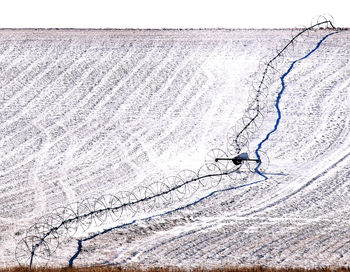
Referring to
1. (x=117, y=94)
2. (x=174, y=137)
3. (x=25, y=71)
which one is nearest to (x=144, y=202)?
(x=174, y=137)

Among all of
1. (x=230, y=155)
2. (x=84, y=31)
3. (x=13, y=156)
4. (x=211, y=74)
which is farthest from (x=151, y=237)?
(x=84, y=31)

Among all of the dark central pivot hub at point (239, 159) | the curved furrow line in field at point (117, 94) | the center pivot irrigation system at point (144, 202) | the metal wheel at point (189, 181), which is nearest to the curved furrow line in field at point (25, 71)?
the curved furrow line in field at point (117, 94)

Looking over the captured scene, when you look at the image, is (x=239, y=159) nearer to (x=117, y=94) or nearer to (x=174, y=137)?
(x=174, y=137)

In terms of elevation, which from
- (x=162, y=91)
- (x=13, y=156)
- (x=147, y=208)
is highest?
(x=162, y=91)

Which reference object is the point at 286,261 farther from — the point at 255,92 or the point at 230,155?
the point at 255,92

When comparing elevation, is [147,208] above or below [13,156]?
below

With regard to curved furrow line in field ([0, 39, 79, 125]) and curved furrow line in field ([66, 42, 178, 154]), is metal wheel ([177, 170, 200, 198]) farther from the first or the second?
curved furrow line in field ([0, 39, 79, 125])
